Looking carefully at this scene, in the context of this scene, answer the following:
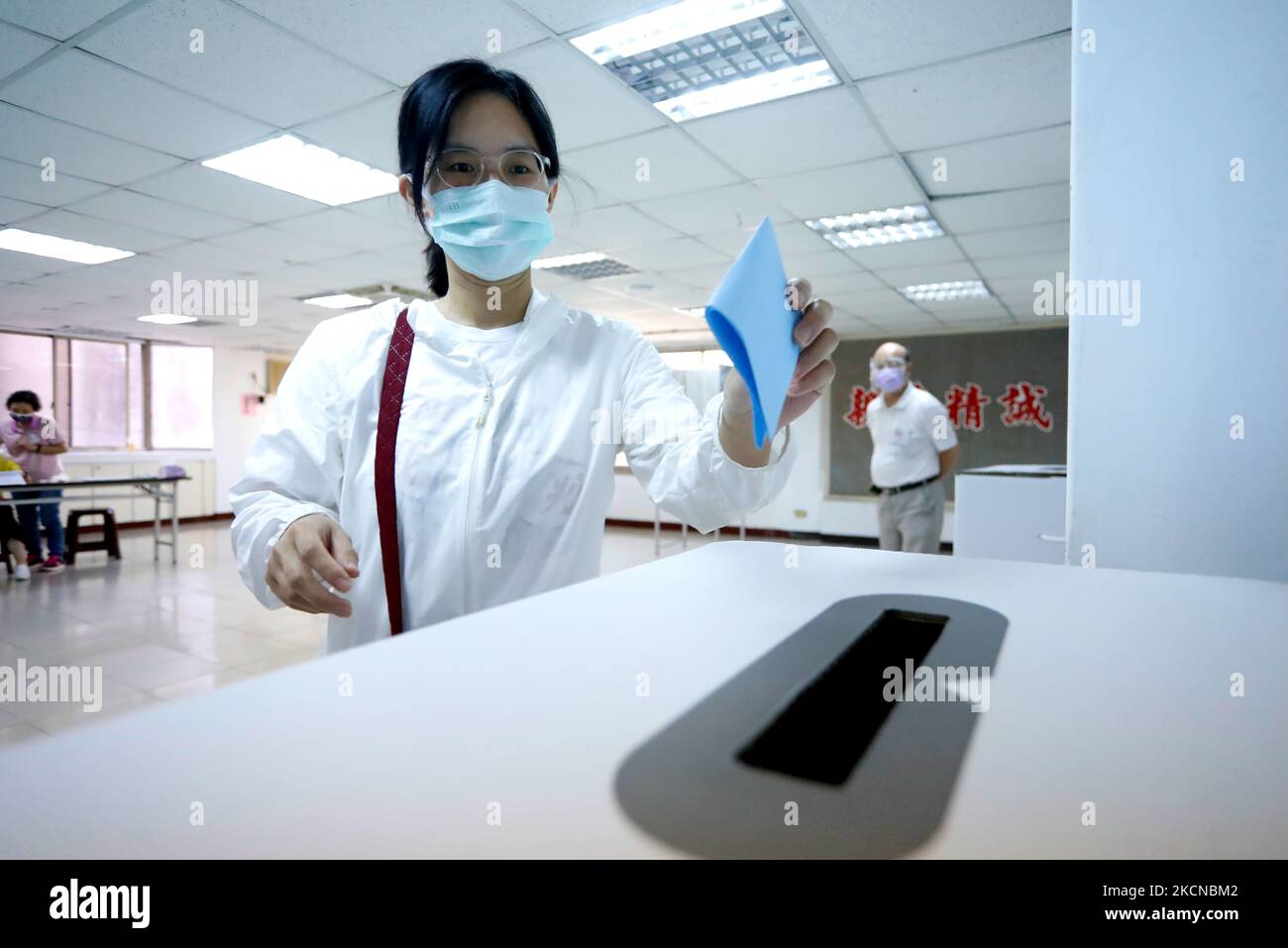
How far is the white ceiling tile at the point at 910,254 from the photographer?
16.5 feet

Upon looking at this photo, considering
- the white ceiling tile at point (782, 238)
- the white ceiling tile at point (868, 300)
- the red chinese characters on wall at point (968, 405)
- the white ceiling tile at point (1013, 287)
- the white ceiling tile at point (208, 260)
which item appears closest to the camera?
the white ceiling tile at point (782, 238)

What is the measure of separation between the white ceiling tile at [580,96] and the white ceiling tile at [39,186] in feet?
8.55

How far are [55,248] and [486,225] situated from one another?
548 centimetres

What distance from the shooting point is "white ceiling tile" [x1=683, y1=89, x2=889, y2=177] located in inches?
118

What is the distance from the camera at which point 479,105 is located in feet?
3.72

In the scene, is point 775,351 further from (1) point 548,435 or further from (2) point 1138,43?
(2) point 1138,43

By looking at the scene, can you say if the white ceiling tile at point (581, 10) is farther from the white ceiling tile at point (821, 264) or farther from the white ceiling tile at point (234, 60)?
the white ceiling tile at point (821, 264)

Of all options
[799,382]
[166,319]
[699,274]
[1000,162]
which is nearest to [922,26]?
[1000,162]

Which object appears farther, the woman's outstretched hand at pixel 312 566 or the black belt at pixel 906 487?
the black belt at pixel 906 487

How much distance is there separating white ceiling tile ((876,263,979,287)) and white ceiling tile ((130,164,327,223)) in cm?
417

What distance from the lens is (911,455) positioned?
170 inches

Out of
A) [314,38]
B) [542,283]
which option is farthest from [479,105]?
[542,283]

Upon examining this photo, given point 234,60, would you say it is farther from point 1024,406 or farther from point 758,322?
point 1024,406

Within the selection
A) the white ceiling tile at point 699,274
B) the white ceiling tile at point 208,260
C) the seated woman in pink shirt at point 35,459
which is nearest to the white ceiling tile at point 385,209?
the white ceiling tile at point 208,260
